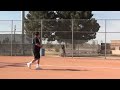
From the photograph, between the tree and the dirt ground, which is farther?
the tree

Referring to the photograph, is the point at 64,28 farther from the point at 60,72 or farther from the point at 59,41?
the point at 60,72

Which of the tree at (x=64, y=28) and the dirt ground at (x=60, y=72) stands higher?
the tree at (x=64, y=28)

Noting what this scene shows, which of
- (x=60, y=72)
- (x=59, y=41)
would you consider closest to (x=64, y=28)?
(x=59, y=41)

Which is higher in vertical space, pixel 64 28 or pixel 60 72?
pixel 64 28

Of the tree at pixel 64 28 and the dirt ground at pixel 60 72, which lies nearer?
the dirt ground at pixel 60 72

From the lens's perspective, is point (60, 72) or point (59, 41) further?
point (59, 41)

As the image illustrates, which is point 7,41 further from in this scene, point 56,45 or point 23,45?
point 56,45

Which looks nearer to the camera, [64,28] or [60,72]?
[60,72]

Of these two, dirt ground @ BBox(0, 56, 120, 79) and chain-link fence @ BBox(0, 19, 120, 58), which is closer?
dirt ground @ BBox(0, 56, 120, 79)

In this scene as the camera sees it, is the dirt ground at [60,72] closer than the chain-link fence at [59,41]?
Yes

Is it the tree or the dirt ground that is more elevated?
the tree
